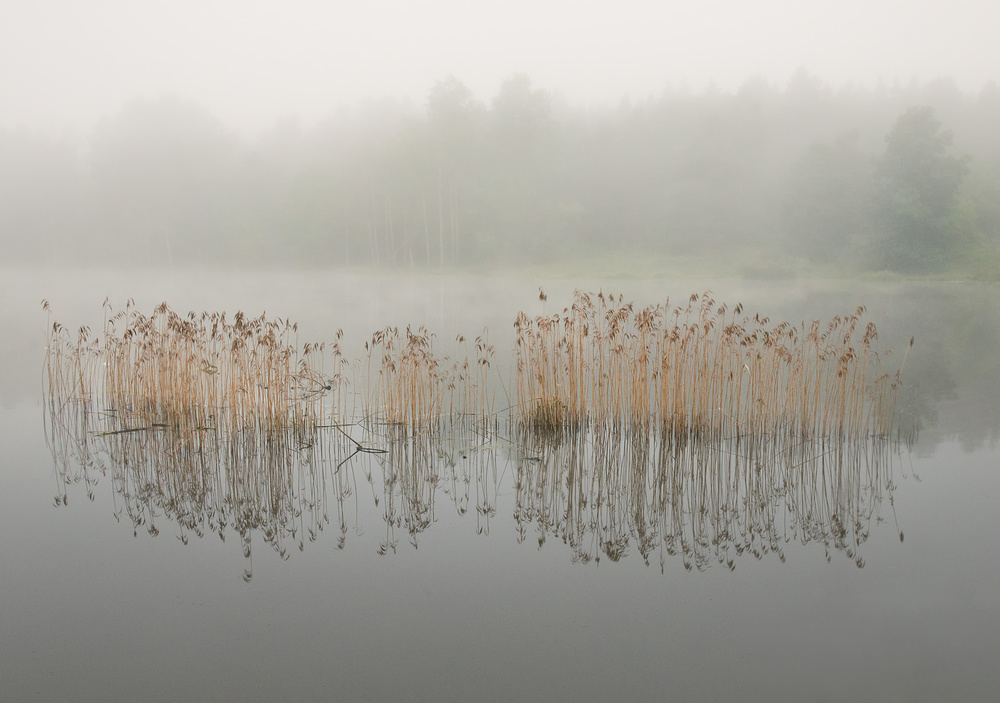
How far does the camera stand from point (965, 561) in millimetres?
2711

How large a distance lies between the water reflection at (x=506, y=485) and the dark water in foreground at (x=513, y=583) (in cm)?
2

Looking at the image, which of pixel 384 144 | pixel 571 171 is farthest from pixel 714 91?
pixel 384 144

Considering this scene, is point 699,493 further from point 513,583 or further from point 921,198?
point 921,198

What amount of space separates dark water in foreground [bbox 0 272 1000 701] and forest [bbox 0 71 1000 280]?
57.0 feet

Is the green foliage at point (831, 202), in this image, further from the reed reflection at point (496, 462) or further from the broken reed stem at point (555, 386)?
the broken reed stem at point (555, 386)

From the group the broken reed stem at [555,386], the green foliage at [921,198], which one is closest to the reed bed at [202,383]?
the broken reed stem at [555,386]

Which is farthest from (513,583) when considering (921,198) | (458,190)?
(921,198)

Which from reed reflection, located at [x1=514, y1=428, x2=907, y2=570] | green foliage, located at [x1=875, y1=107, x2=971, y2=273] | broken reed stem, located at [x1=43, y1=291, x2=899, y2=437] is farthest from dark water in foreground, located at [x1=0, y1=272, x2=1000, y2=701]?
green foliage, located at [x1=875, y1=107, x2=971, y2=273]

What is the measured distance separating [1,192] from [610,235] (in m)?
17.1

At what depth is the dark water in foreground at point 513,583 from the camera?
2.02 metres

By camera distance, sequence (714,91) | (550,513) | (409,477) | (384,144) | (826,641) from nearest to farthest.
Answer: (826,641) → (550,513) → (409,477) → (384,144) → (714,91)

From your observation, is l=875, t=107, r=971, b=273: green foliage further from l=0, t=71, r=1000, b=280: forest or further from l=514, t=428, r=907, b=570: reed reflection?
l=514, t=428, r=907, b=570: reed reflection

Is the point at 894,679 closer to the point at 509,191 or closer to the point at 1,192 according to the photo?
the point at 509,191

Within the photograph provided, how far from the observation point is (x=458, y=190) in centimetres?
2203
